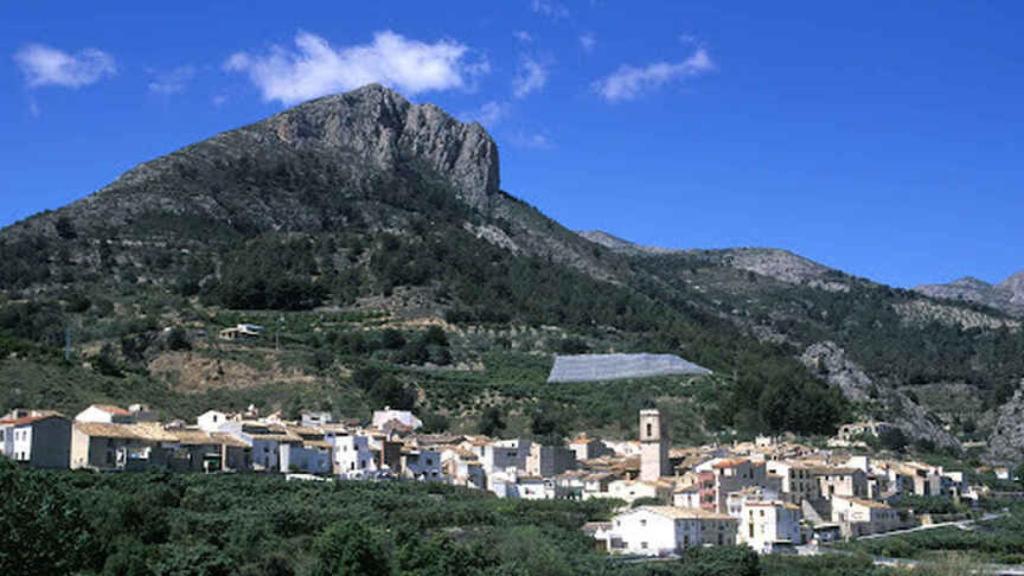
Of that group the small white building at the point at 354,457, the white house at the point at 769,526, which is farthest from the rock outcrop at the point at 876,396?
the small white building at the point at 354,457

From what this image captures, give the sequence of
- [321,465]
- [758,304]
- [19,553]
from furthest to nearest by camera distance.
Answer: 1. [758,304]
2. [321,465]
3. [19,553]

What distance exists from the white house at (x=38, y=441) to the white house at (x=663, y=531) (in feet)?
66.3

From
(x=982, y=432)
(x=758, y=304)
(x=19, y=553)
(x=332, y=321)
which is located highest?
(x=758, y=304)

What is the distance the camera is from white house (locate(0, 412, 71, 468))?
5119 centimetres

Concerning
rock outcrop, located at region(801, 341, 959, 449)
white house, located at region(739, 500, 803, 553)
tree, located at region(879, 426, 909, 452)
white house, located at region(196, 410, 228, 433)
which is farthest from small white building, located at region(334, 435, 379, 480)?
rock outcrop, located at region(801, 341, 959, 449)

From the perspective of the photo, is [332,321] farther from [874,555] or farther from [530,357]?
[874,555]

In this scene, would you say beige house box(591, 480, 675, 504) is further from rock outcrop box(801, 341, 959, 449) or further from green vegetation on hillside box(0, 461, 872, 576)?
rock outcrop box(801, 341, 959, 449)

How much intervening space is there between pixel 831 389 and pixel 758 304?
334 feet

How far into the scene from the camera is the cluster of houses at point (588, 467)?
169 ft

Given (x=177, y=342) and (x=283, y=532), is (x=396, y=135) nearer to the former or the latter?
(x=177, y=342)

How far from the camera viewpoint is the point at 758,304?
19300 cm

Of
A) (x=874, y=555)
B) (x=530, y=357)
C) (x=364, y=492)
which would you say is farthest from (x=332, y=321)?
(x=874, y=555)

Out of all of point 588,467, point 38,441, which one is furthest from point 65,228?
point 38,441

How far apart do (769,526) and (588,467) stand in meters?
13.7
